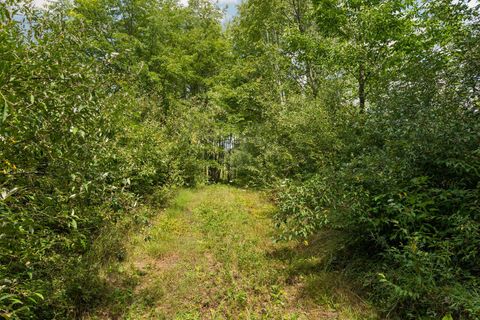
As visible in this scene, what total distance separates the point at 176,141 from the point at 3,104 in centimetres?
870

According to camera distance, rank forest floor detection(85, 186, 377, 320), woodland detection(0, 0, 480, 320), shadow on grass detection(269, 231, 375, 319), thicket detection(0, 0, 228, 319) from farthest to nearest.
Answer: forest floor detection(85, 186, 377, 320)
shadow on grass detection(269, 231, 375, 319)
woodland detection(0, 0, 480, 320)
thicket detection(0, 0, 228, 319)

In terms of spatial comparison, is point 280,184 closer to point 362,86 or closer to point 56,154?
point 362,86

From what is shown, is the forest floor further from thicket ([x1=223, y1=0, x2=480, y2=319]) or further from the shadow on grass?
thicket ([x1=223, y1=0, x2=480, y2=319])

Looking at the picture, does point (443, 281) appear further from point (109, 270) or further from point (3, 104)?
point (109, 270)

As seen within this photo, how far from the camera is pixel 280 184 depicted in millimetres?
5164

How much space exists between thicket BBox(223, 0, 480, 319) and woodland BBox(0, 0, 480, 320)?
0.03 metres

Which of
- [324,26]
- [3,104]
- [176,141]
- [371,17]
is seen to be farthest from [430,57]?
[176,141]

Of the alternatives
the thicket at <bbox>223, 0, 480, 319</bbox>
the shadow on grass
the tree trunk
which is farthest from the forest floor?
the tree trunk

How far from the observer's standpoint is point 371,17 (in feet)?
18.9

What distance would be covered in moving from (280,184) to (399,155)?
2134 mm

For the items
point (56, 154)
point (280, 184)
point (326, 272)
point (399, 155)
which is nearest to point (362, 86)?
point (399, 155)

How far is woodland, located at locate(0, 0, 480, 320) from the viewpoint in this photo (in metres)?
Answer: 2.21

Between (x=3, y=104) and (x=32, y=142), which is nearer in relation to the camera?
(x=3, y=104)

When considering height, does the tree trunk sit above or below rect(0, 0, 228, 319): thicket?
above
